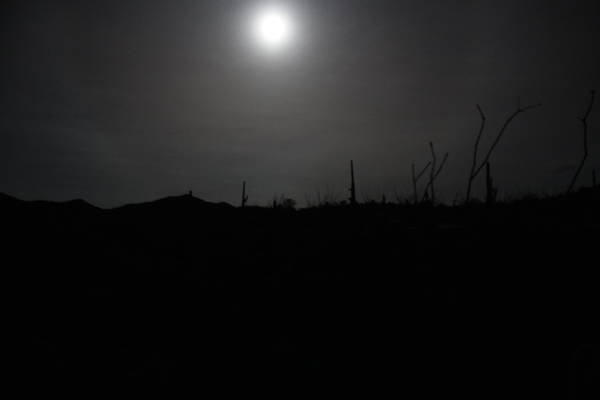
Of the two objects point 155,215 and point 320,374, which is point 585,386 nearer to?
point 320,374

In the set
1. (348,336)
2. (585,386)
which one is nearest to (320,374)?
(348,336)

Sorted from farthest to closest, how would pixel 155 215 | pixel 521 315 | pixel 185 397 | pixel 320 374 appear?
pixel 155 215 < pixel 521 315 < pixel 320 374 < pixel 185 397

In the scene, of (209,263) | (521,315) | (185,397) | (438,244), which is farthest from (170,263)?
(521,315)

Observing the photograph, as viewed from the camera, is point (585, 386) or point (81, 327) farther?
point (81, 327)

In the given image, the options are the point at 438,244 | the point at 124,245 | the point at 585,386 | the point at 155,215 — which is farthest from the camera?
the point at 155,215

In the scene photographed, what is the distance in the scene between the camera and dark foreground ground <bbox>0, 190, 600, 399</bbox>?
7.13ft

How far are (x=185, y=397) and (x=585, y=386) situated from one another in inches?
103

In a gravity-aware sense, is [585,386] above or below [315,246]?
below

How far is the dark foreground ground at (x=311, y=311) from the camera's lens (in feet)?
7.13

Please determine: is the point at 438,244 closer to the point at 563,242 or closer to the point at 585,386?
the point at 563,242

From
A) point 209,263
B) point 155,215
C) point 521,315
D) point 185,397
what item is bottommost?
point 185,397

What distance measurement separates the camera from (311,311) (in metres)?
2.95

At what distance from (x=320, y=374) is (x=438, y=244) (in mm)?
2344

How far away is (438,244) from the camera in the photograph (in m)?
3.68
